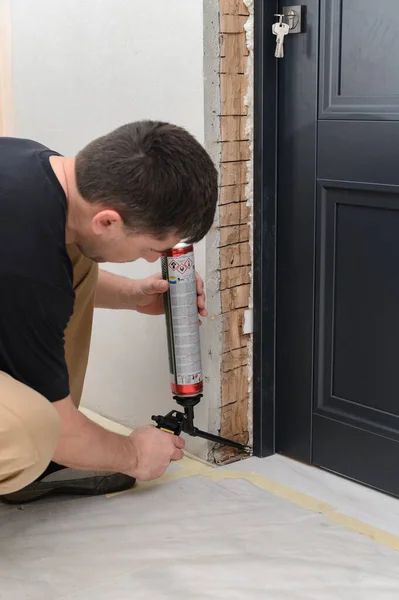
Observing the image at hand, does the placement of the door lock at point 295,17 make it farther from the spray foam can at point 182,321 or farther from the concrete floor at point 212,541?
the concrete floor at point 212,541

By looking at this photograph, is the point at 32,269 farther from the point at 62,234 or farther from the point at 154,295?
the point at 154,295

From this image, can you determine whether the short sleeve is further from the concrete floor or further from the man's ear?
the concrete floor

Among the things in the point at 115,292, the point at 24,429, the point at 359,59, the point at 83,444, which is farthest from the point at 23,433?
the point at 359,59

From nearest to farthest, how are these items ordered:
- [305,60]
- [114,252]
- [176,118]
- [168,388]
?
1. [114,252]
2. [305,60]
3. [176,118]
4. [168,388]

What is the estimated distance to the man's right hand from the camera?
6.24 feet

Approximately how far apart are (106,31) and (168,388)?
101 cm

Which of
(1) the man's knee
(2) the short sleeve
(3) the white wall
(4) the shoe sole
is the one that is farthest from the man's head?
(4) the shoe sole

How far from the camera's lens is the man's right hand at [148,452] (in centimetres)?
190

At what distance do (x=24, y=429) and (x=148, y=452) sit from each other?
381 millimetres

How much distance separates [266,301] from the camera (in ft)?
7.39

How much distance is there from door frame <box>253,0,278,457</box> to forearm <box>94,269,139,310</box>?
0.33 metres

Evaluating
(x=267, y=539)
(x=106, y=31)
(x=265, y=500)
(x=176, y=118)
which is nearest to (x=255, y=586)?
(x=267, y=539)

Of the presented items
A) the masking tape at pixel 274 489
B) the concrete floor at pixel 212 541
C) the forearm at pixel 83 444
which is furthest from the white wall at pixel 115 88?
the forearm at pixel 83 444

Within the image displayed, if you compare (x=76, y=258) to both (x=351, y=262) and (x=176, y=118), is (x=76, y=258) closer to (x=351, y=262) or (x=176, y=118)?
(x=176, y=118)
